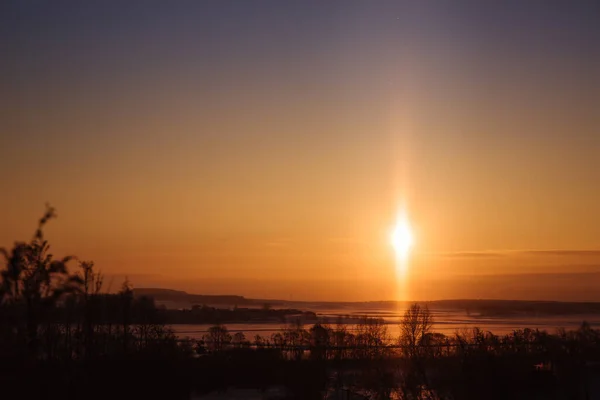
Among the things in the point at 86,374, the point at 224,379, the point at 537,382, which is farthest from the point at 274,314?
the point at 86,374

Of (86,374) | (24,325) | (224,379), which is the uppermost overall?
(24,325)

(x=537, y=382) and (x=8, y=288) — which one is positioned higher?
(x=8, y=288)

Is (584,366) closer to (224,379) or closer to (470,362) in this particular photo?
(470,362)

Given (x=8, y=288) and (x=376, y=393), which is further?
(x=376, y=393)

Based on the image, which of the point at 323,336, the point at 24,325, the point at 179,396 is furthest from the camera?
the point at 323,336

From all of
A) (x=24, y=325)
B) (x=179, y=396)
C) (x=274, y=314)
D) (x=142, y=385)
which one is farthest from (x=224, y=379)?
(x=274, y=314)

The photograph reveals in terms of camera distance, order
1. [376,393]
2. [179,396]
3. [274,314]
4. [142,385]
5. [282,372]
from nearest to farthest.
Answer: [142,385] < [179,396] < [376,393] < [282,372] < [274,314]
